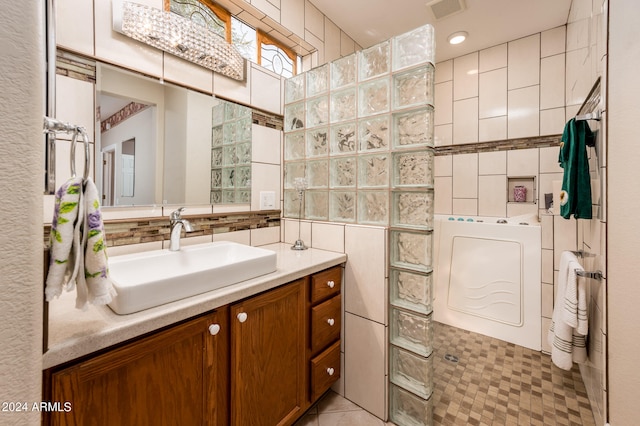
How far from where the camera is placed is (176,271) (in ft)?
4.03

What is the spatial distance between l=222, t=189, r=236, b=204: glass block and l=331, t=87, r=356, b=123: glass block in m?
0.74

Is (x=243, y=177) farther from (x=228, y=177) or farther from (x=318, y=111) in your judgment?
(x=318, y=111)

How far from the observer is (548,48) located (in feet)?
7.76

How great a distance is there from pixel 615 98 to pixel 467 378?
5.50 ft

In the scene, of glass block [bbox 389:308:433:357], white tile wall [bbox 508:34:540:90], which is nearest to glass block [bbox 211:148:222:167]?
glass block [bbox 389:308:433:357]

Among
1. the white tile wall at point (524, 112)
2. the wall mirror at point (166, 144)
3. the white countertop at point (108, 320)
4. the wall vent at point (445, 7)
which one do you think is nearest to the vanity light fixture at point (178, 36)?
the wall mirror at point (166, 144)

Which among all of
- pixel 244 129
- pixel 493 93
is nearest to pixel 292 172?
pixel 244 129

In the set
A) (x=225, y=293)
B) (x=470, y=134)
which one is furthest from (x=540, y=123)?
(x=225, y=293)

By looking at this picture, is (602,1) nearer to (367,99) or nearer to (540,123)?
(367,99)

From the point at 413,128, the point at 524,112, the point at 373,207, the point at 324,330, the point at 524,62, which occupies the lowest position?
the point at 324,330

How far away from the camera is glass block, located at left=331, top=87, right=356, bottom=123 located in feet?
5.08

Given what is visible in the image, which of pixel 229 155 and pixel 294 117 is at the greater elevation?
pixel 294 117

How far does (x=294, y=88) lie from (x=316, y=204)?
0.81m

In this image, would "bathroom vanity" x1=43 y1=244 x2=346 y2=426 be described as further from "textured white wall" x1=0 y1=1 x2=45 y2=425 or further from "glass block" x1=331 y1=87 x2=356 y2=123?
"glass block" x1=331 y1=87 x2=356 y2=123
